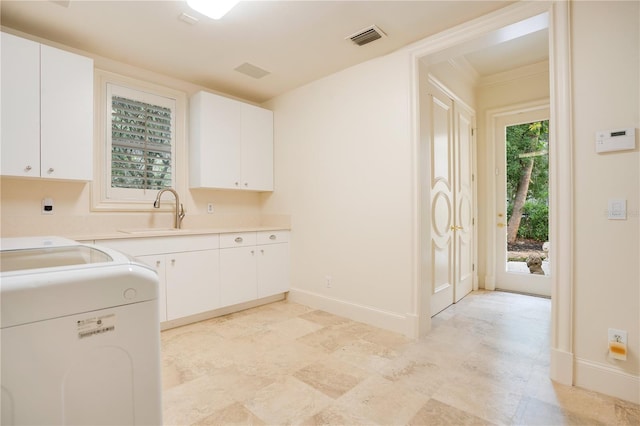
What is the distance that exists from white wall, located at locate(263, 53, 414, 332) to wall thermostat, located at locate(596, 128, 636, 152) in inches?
48.4

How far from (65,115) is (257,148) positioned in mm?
1827

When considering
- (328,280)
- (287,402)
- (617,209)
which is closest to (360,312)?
(328,280)

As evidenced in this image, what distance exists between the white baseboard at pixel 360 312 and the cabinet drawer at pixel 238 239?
824mm

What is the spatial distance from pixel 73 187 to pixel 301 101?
7.86 feet

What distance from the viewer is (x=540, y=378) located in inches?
79.2

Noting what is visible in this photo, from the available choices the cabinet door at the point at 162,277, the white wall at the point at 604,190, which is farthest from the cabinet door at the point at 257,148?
the white wall at the point at 604,190

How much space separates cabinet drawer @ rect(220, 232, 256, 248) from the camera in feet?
10.5

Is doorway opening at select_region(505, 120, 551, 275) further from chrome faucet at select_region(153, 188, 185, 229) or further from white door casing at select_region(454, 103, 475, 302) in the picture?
chrome faucet at select_region(153, 188, 185, 229)

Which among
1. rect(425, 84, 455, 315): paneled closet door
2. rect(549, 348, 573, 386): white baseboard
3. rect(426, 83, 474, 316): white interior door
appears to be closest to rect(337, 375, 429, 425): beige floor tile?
rect(549, 348, 573, 386): white baseboard

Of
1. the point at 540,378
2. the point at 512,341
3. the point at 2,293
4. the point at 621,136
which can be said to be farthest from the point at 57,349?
the point at 512,341

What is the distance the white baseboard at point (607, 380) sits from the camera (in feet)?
5.79

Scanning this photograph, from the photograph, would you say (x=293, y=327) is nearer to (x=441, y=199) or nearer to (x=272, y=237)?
(x=272, y=237)

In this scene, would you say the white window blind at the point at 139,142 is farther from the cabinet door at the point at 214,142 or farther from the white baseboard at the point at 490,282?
the white baseboard at the point at 490,282

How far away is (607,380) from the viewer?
72.1 inches
